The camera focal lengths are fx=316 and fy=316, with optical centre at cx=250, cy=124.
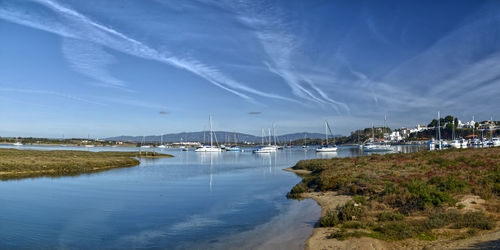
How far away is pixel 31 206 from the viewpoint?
79.7 feet

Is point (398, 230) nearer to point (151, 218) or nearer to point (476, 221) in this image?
point (476, 221)

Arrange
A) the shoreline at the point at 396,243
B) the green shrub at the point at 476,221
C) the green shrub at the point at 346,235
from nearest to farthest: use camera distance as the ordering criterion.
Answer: the shoreline at the point at 396,243, the green shrub at the point at 476,221, the green shrub at the point at 346,235

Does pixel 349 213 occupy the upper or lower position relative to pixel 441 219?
lower

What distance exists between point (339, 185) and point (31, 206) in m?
25.7

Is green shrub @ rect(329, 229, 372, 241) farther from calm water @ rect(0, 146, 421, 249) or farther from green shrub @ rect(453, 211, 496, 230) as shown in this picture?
green shrub @ rect(453, 211, 496, 230)

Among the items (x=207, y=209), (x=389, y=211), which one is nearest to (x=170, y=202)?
(x=207, y=209)

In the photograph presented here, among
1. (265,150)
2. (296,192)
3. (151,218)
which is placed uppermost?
(265,150)

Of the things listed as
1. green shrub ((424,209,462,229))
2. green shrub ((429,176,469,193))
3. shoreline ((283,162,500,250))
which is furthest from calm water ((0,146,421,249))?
green shrub ((429,176,469,193))

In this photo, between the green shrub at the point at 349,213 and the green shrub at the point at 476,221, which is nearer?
the green shrub at the point at 476,221

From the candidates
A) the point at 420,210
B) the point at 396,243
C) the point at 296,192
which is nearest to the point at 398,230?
the point at 396,243

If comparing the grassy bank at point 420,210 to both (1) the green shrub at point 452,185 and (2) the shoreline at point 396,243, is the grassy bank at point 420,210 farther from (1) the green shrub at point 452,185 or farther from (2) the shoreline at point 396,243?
(2) the shoreline at point 396,243

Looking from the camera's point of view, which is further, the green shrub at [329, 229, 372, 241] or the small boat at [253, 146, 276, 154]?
the small boat at [253, 146, 276, 154]

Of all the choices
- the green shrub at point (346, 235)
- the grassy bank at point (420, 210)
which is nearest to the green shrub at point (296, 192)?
the grassy bank at point (420, 210)

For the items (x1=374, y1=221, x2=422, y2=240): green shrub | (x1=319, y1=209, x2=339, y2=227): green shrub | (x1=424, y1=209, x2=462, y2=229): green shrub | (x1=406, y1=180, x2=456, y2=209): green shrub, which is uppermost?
(x1=406, y1=180, x2=456, y2=209): green shrub
